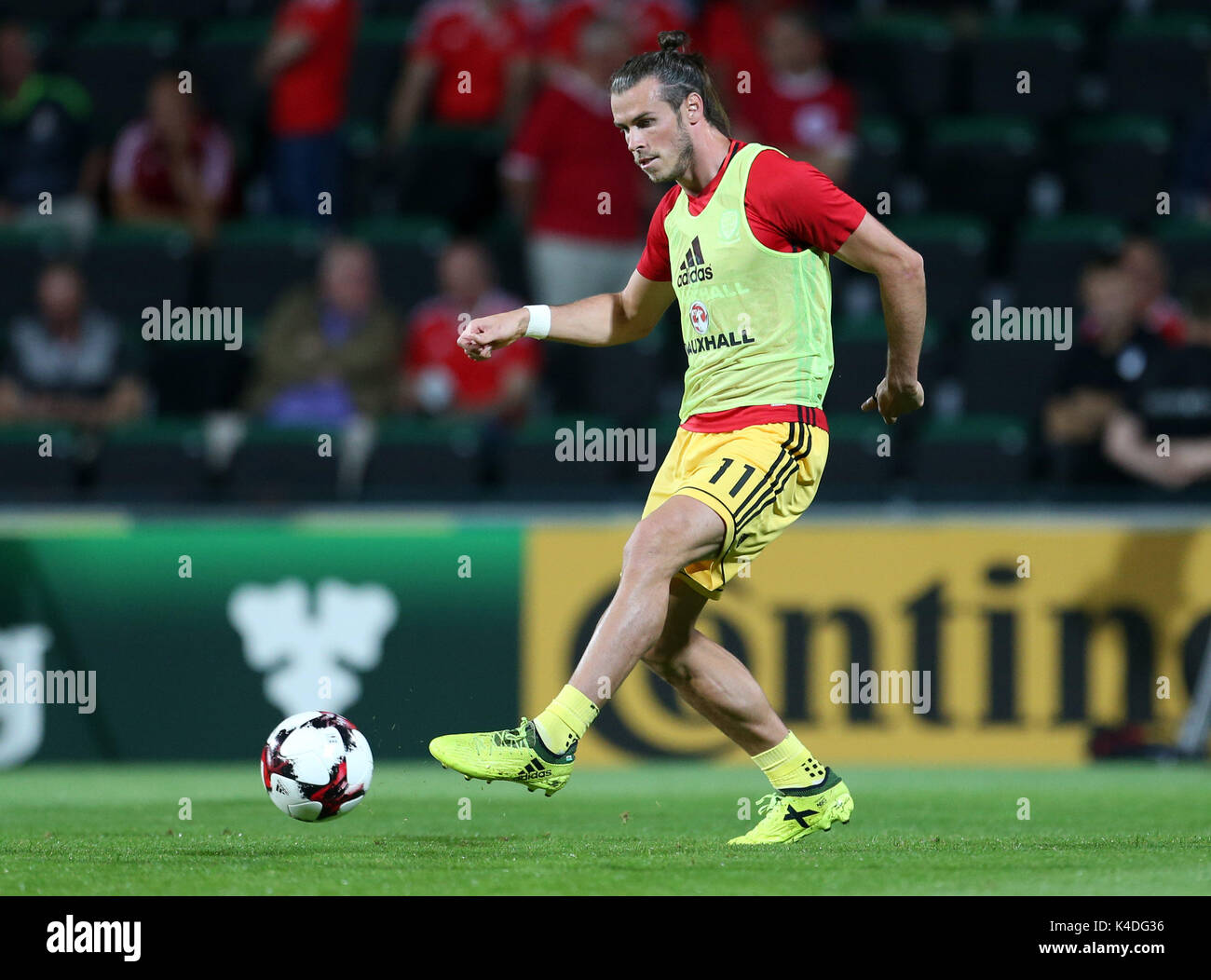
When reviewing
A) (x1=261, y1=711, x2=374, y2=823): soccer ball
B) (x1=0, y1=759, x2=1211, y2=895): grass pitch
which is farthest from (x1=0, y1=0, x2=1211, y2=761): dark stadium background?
(x1=261, y1=711, x2=374, y2=823): soccer ball

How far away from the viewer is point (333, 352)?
11.0 metres

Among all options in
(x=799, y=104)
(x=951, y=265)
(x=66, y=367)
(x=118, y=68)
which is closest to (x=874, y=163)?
(x=799, y=104)

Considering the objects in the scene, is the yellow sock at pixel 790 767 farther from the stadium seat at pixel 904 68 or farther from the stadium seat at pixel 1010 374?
the stadium seat at pixel 904 68

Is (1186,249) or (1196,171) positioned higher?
(1196,171)

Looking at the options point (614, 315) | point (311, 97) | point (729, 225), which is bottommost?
point (614, 315)

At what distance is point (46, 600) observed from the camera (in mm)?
9672

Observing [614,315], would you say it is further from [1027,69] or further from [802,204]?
[1027,69]

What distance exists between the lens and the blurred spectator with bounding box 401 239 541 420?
35.2ft

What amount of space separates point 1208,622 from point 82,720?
574cm

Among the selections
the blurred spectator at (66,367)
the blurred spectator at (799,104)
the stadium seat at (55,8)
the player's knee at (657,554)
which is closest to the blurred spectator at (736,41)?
the blurred spectator at (799,104)

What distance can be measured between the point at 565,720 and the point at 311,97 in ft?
25.1
